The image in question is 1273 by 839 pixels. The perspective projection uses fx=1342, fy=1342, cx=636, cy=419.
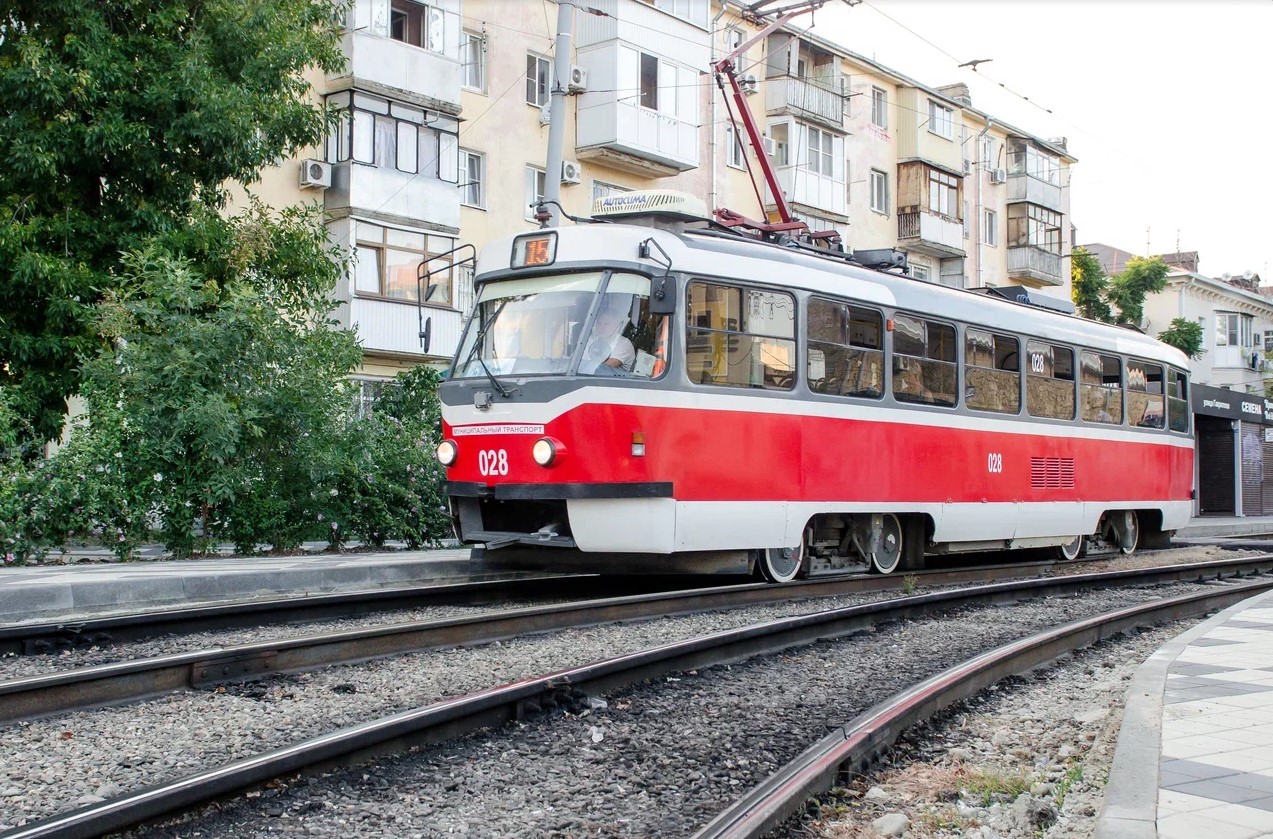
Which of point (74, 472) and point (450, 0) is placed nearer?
point (74, 472)

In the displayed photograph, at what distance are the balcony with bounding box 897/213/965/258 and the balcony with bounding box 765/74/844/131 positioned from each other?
18.0 ft

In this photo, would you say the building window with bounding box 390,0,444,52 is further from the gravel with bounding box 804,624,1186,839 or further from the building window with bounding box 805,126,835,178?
the gravel with bounding box 804,624,1186,839

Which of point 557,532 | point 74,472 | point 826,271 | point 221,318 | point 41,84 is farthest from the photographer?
point 41,84

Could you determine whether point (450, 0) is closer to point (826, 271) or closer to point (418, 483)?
point (418, 483)

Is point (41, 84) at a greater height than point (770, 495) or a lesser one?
greater

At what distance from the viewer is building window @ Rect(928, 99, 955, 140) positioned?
48.3 metres

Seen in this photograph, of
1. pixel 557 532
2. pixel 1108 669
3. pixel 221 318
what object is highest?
pixel 221 318

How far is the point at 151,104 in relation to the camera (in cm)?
1706

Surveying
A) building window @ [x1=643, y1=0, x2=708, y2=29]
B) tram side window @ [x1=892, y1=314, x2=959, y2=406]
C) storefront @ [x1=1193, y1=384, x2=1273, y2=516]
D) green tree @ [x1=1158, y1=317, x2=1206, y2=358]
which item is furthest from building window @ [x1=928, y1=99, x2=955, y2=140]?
tram side window @ [x1=892, y1=314, x2=959, y2=406]

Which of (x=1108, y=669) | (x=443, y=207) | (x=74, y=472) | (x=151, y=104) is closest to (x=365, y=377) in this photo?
(x=443, y=207)

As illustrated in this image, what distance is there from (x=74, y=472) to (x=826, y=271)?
318 inches

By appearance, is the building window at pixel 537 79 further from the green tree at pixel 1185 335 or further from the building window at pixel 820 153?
the green tree at pixel 1185 335

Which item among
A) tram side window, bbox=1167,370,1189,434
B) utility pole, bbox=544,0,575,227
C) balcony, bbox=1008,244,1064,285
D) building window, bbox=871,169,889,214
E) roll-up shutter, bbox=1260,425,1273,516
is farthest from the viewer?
balcony, bbox=1008,244,1064,285

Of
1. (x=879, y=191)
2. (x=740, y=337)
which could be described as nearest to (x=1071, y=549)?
(x=740, y=337)
